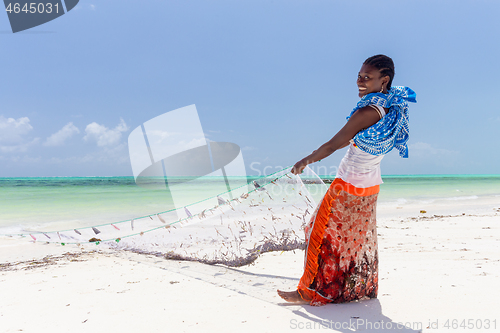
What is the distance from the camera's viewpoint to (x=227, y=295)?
1.97 metres

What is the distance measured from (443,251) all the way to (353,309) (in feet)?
7.42

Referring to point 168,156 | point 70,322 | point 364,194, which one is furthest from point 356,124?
point 168,156

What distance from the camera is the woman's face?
158cm

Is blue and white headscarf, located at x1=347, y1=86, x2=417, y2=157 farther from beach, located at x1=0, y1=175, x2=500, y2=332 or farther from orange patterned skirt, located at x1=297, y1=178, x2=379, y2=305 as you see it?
beach, located at x1=0, y1=175, x2=500, y2=332

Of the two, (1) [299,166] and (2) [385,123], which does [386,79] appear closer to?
(2) [385,123]

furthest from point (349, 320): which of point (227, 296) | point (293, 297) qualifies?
point (227, 296)

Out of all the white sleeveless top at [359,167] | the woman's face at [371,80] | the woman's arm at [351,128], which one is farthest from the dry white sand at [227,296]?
the woman's face at [371,80]

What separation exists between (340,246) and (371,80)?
3.24 ft

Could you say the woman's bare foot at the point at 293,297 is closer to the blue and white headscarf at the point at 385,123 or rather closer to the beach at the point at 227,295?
the beach at the point at 227,295

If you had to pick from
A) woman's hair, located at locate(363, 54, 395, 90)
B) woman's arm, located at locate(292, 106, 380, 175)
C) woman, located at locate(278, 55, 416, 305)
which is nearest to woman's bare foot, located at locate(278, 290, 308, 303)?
woman, located at locate(278, 55, 416, 305)

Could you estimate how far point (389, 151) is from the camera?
1.63 meters

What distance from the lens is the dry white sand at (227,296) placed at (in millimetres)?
1572

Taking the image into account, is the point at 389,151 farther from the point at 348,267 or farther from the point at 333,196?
the point at 348,267

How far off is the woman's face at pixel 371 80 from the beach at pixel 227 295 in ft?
4.27
